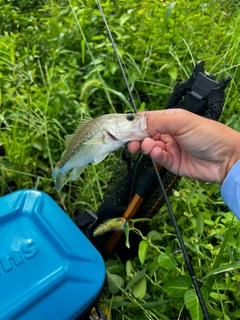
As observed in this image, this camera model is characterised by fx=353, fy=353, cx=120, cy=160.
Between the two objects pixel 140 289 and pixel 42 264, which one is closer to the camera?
pixel 42 264

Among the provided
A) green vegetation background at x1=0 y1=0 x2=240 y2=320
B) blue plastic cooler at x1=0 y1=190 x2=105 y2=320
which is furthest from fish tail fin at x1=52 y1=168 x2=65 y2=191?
green vegetation background at x1=0 y1=0 x2=240 y2=320

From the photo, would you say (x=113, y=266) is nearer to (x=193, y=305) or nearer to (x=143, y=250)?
(x=143, y=250)

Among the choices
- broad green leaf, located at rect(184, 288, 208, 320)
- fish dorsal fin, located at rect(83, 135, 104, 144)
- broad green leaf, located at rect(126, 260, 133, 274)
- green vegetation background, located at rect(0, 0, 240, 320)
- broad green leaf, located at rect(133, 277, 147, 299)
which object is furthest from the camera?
green vegetation background, located at rect(0, 0, 240, 320)

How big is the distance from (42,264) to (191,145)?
2.53 ft

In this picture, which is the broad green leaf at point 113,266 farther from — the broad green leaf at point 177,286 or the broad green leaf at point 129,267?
the broad green leaf at point 177,286

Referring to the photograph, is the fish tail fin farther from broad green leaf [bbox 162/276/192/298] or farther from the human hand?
broad green leaf [bbox 162/276/192/298]

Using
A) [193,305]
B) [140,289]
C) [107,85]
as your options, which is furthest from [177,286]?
[107,85]

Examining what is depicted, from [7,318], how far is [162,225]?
3.67ft

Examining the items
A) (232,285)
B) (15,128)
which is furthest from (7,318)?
(15,128)

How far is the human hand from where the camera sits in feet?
4.34

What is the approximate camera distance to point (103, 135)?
4.45ft

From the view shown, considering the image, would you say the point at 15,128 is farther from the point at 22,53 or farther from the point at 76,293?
the point at 76,293

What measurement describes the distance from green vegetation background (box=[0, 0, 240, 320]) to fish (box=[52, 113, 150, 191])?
0.58 m

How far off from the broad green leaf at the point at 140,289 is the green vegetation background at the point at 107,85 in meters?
0.02
